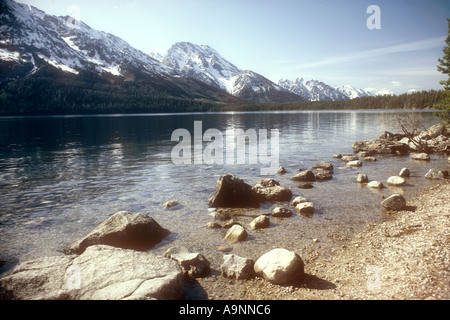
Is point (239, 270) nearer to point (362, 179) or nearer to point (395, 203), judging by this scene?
point (395, 203)

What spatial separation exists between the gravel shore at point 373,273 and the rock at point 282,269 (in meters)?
0.26

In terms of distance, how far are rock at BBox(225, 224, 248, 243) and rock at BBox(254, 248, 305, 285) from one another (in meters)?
3.62

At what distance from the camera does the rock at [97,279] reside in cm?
870

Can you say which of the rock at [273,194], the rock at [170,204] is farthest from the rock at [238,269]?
the rock at [273,194]

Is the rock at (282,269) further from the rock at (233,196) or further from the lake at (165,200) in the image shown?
the rock at (233,196)

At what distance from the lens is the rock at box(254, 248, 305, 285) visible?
9.96 meters

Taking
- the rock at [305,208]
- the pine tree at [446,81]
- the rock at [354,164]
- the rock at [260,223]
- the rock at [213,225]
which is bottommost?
the rock at [213,225]

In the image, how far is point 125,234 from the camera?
45.7 feet

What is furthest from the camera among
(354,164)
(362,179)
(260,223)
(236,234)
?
(354,164)

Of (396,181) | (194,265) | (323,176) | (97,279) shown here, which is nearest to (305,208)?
(194,265)

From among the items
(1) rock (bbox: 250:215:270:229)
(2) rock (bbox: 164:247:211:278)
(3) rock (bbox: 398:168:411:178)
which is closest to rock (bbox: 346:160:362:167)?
(3) rock (bbox: 398:168:411:178)

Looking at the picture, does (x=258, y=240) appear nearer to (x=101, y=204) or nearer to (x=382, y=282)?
(x=382, y=282)

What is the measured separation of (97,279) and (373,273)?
10177mm

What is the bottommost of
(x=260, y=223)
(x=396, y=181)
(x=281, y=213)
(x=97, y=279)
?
(x=260, y=223)
